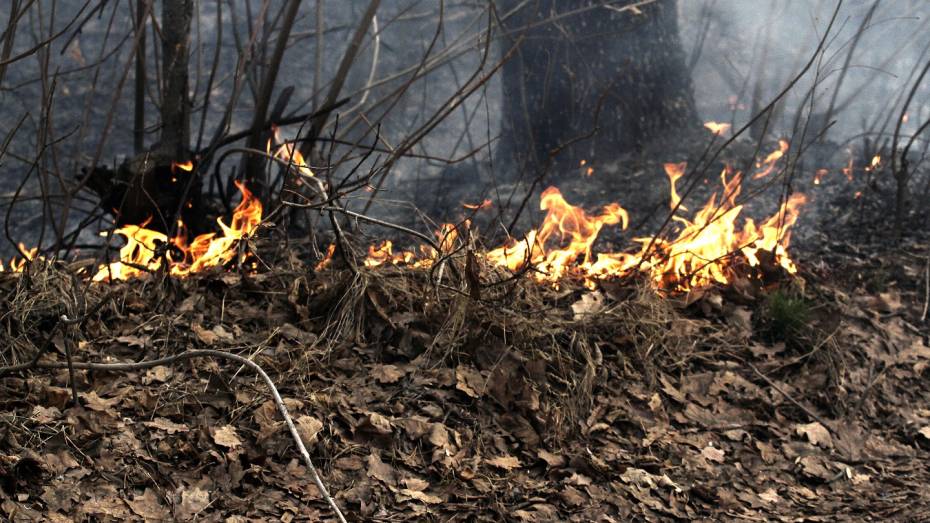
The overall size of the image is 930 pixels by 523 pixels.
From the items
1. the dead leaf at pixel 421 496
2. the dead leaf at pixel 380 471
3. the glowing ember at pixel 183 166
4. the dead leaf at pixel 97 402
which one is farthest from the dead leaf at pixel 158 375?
the glowing ember at pixel 183 166

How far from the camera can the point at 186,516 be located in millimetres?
2719

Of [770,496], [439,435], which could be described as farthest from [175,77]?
[770,496]

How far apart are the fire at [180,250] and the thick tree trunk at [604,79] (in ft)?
10.1

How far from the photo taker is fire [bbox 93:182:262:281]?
4.25m

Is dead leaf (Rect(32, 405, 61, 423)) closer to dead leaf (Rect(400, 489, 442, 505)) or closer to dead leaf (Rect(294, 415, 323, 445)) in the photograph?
dead leaf (Rect(294, 415, 323, 445))

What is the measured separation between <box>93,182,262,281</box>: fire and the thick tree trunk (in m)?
3.07

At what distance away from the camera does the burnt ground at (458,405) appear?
9.62 ft

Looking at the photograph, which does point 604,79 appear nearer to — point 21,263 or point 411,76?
point 411,76

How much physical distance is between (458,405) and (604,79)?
4.49m

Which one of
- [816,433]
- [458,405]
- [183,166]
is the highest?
[183,166]

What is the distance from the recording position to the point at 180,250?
4.97 metres

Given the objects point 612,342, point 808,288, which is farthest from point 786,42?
point 612,342

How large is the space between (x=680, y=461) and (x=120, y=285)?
110 inches

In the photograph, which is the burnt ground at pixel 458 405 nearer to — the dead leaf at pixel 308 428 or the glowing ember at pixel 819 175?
the dead leaf at pixel 308 428
